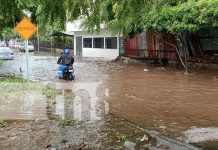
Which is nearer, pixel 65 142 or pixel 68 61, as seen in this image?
pixel 65 142

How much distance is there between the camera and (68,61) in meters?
19.2

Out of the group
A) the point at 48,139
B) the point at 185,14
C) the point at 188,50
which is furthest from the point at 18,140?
the point at 188,50

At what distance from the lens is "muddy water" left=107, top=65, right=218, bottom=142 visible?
981 centimetres

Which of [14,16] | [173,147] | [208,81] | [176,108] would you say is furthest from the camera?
[208,81]

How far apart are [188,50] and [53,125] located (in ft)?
58.7

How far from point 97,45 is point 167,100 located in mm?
25545

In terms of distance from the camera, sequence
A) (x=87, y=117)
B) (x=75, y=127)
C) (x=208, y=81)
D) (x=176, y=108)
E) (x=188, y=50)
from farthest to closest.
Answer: (x=188, y=50) < (x=208, y=81) < (x=176, y=108) < (x=87, y=117) < (x=75, y=127)

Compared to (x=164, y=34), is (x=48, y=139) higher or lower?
lower

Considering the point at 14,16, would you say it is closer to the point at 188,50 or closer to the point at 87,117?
the point at 87,117

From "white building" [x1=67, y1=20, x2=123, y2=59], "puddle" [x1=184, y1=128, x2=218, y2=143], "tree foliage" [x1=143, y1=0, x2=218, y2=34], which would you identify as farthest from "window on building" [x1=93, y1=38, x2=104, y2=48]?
"puddle" [x1=184, y1=128, x2=218, y2=143]

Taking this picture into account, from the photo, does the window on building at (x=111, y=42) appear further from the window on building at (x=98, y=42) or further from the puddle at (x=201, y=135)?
the puddle at (x=201, y=135)

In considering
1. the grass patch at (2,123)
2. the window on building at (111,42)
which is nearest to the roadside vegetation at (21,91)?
the grass patch at (2,123)

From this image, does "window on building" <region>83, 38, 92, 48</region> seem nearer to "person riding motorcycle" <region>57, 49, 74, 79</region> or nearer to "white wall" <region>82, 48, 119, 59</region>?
"white wall" <region>82, 48, 119, 59</region>

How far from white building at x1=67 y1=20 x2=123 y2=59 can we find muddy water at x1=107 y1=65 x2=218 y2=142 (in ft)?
38.0
